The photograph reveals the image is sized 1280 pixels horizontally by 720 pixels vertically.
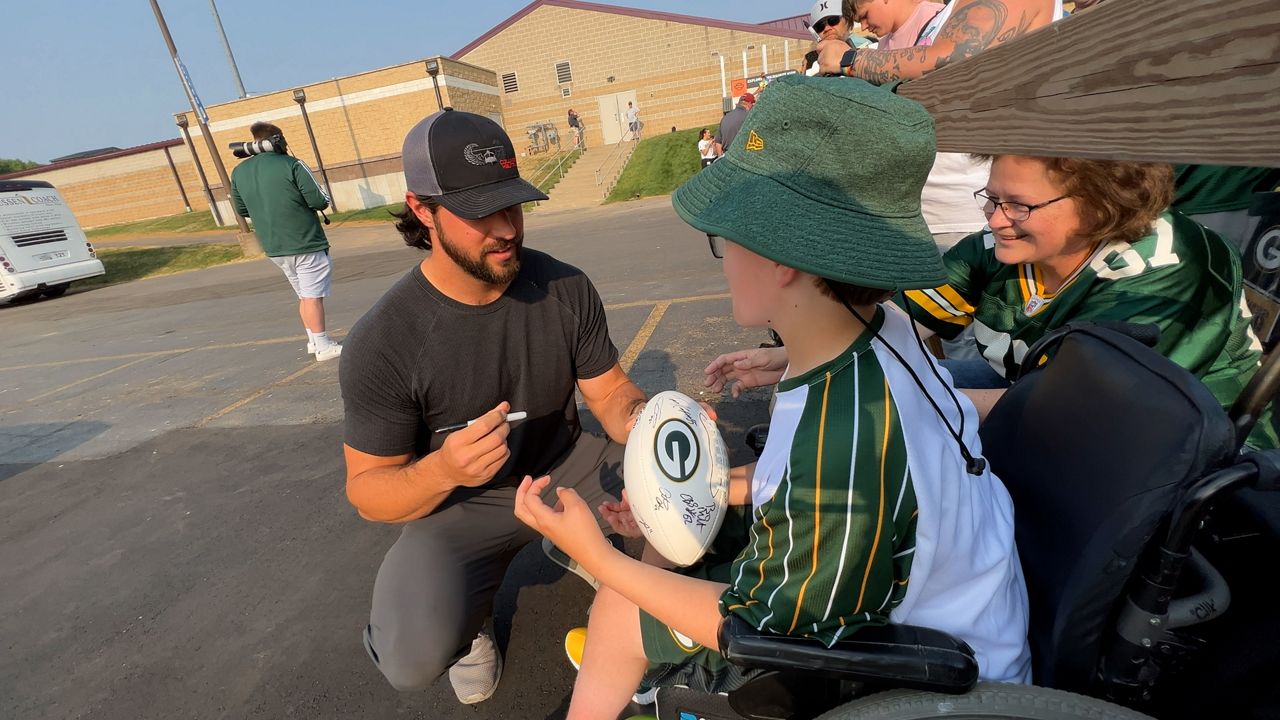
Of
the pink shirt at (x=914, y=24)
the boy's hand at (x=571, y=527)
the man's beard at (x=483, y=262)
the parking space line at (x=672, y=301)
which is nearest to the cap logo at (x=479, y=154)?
the man's beard at (x=483, y=262)

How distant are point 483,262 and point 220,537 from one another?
2407 mm

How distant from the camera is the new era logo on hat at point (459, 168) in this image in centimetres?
198

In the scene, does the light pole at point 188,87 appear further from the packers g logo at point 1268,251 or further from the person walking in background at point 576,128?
the packers g logo at point 1268,251

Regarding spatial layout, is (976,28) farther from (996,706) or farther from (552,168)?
(552,168)

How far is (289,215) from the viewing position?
574 cm

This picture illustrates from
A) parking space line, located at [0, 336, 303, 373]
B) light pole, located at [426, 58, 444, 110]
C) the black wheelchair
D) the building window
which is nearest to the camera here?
the black wheelchair

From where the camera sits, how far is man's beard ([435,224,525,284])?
81.9 inches

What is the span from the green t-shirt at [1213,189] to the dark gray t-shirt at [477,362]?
7.03 ft

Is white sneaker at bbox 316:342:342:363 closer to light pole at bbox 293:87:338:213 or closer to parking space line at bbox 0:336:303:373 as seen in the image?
parking space line at bbox 0:336:303:373

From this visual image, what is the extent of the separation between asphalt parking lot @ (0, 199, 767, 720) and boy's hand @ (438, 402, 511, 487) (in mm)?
889

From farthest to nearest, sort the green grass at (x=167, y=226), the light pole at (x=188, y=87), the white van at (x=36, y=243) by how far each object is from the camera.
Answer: the green grass at (x=167, y=226) < the light pole at (x=188, y=87) < the white van at (x=36, y=243)

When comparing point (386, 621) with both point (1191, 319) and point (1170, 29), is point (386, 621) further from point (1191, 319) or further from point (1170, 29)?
point (1191, 319)

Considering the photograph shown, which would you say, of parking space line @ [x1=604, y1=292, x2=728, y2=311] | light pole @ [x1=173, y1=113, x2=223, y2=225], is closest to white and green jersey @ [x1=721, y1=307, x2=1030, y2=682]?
parking space line @ [x1=604, y1=292, x2=728, y2=311]

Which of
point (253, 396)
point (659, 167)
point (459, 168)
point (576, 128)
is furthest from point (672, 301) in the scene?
point (576, 128)
